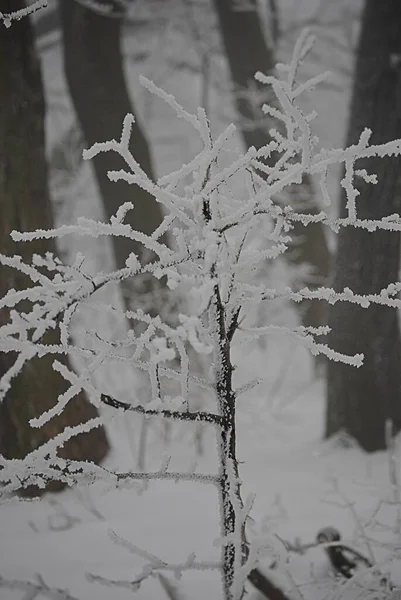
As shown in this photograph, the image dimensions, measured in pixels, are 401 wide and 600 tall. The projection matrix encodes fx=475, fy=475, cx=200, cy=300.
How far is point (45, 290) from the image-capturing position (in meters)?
0.90

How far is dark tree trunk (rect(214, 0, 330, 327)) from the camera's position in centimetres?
571

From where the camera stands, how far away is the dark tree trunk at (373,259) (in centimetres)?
314

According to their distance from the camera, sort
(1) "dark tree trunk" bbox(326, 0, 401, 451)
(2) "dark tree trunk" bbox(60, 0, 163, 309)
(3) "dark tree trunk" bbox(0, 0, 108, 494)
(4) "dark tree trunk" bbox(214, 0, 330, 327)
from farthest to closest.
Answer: (4) "dark tree trunk" bbox(214, 0, 330, 327)
(2) "dark tree trunk" bbox(60, 0, 163, 309)
(1) "dark tree trunk" bbox(326, 0, 401, 451)
(3) "dark tree trunk" bbox(0, 0, 108, 494)

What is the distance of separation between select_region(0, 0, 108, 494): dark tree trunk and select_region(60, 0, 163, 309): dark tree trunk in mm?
1419

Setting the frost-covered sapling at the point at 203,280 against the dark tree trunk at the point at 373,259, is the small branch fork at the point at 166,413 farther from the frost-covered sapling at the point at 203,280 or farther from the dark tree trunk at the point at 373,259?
the dark tree trunk at the point at 373,259

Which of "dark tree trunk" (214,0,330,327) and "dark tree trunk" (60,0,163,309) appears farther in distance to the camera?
"dark tree trunk" (214,0,330,327)

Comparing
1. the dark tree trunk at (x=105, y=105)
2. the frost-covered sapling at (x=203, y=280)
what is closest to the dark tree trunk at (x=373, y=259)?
the dark tree trunk at (x=105, y=105)

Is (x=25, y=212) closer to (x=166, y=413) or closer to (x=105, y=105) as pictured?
(x=166, y=413)

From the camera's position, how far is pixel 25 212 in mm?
2529

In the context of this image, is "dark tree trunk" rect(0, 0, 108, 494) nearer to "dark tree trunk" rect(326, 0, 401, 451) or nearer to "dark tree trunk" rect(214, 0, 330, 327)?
"dark tree trunk" rect(326, 0, 401, 451)

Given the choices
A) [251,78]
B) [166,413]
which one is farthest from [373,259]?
[251,78]

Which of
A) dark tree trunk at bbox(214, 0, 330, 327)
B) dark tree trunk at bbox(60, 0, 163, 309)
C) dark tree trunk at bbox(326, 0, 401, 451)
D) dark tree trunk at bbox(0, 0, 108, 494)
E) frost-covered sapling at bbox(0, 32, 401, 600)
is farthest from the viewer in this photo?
dark tree trunk at bbox(214, 0, 330, 327)

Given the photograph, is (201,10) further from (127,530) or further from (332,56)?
(127,530)

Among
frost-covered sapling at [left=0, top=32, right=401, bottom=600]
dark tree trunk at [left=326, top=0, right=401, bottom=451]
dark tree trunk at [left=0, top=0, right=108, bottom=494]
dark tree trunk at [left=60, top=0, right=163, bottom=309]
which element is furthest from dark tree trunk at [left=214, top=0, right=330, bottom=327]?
frost-covered sapling at [left=0, top=32, right=401, bottom=600]
